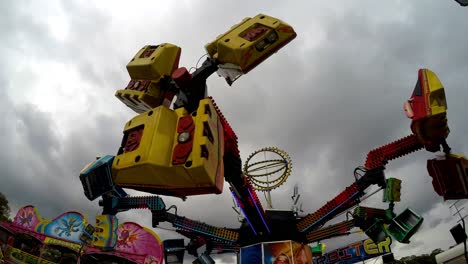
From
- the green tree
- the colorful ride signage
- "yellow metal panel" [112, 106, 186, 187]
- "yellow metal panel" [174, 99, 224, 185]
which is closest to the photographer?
"yellow metal panel" [174, 99, 224, 185]

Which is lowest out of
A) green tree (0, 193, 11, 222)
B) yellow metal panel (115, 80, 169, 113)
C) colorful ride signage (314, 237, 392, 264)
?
colorful ride signage (314, 237, 392, 264)

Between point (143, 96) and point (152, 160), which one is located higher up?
point (143, 96)

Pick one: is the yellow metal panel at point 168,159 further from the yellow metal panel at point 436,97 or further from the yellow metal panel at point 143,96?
the yellow metal panel at point 436,97

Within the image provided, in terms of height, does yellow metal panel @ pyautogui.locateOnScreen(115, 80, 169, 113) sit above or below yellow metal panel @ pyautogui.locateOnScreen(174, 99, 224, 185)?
above

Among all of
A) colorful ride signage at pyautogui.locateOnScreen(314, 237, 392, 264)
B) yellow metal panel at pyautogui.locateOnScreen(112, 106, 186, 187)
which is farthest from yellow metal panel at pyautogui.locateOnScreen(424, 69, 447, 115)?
colorful ride signage at pyautogui.locateOnScreen(314, 237, 392, 264)

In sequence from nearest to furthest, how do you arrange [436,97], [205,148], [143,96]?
[205,148], [143,96], [436,97]

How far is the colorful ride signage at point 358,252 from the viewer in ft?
62.2

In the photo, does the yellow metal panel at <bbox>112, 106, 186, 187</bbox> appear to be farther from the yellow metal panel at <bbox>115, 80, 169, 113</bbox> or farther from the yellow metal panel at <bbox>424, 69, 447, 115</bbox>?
the yellow metal panel at <bbox>424, 69, 447, 115</bbox>

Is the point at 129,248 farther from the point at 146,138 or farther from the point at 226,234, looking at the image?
the point at 146,138

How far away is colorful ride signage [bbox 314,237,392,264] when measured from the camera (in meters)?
19.0

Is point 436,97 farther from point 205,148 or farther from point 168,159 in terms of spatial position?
point 168,159

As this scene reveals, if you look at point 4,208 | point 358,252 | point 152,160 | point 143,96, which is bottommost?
point 358,252

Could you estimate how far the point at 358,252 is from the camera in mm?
20031

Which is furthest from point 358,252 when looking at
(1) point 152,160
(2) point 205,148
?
(1) point 152,160
